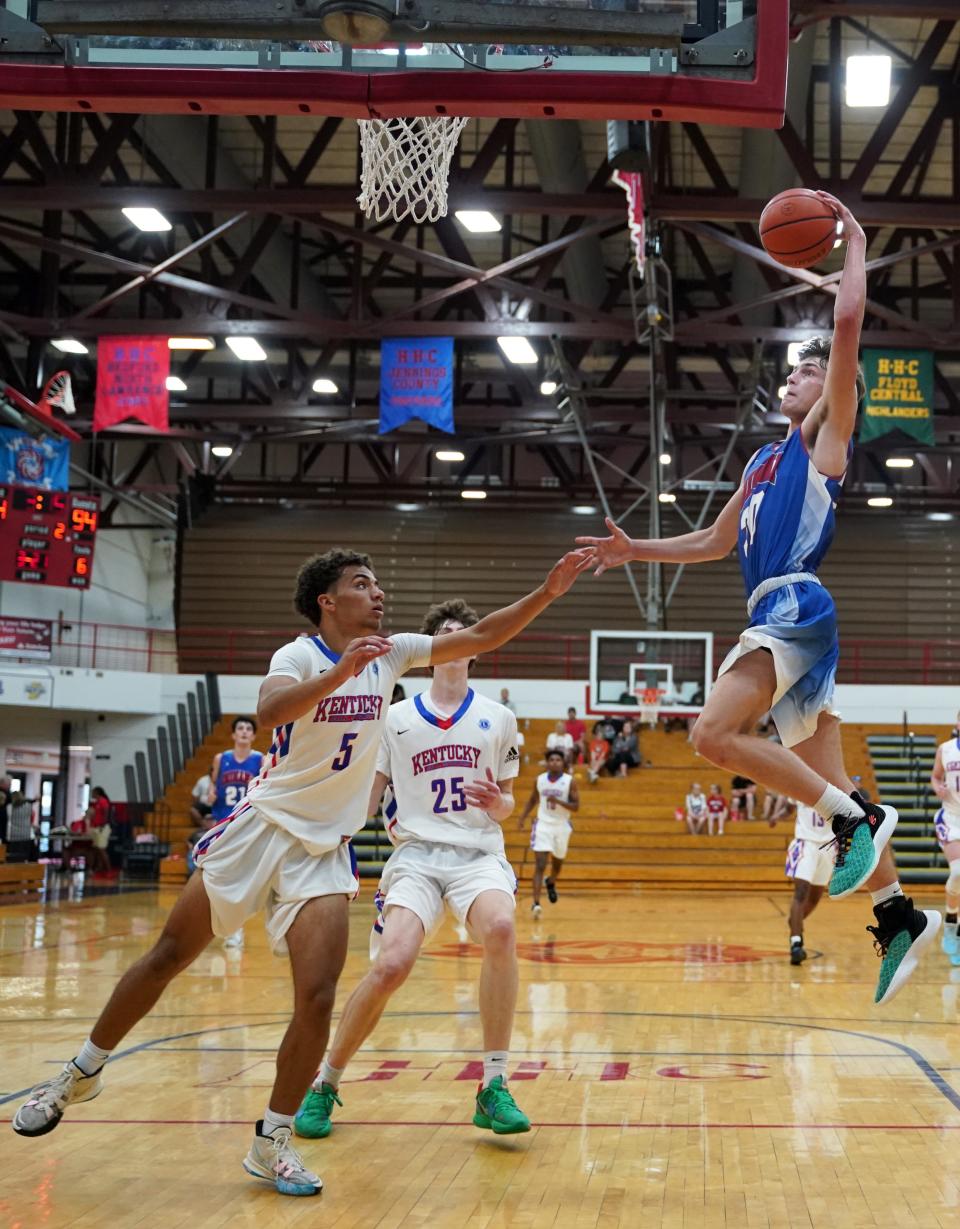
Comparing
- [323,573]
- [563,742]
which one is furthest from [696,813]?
[323,573]

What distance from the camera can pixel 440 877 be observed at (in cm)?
606

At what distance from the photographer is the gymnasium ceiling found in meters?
17.4

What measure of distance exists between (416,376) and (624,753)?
9488mm

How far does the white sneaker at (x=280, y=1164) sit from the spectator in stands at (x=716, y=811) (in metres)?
20.7

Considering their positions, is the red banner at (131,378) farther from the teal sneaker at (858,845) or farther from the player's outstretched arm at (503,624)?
the teal sneaker at (858,845)

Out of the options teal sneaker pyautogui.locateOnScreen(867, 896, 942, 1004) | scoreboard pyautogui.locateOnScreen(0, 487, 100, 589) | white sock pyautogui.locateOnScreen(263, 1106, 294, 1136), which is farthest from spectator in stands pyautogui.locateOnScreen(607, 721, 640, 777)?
white sock pyautogui.locateOnScreen(263, 1106, 294, 1136)

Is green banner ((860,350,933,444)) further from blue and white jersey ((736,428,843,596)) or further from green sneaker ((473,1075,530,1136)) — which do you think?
green sneaker ((473,1075,530,1136))

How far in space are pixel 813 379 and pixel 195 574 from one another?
98.3 ft

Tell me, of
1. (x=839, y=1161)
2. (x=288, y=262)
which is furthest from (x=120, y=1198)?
(x=288, y=262)

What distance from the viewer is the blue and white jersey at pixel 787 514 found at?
16.6ft

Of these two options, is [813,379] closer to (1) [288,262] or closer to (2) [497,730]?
(2) [497,730]

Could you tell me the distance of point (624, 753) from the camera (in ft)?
90.3

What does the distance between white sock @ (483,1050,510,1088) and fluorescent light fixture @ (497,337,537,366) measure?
18532 mm

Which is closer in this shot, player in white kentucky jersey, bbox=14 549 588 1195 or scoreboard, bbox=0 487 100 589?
player in white kentucky jersey, bbox=14 549 588 1195
